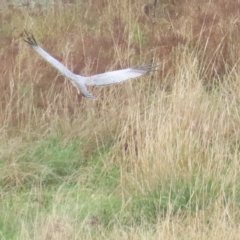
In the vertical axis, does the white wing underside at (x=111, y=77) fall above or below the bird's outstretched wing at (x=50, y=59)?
below

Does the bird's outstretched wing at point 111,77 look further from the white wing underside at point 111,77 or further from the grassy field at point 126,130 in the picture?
the grassy field at point 126,130

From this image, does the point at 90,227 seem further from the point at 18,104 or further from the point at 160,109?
the point at 18,104

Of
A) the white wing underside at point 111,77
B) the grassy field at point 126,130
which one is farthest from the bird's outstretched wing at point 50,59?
the grassy field at point 126,130

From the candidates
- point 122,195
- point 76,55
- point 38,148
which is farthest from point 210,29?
point 122,195

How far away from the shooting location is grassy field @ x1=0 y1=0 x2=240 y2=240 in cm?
486

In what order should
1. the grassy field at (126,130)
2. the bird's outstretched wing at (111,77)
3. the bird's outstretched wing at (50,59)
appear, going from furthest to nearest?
the bird's outstretched wing at (111,77)
the bird's outstretched wing at (50,59)
the grassy field at (126,130)

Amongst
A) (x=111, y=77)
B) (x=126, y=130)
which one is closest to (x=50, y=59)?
(x=111, y=77)

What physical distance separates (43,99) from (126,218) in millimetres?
1787

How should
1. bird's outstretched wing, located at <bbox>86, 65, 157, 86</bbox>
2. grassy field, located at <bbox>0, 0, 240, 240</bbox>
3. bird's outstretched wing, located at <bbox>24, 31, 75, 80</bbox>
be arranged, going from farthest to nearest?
bird's outstretched wing, located at <bbox>86, 65, 157, 86</bbox>, bird's outstretched wing, located at <bbox>24, 31, 75, 80</bbox>, grassy field, located at <bbox>0, 0, 240, 240</bbox>

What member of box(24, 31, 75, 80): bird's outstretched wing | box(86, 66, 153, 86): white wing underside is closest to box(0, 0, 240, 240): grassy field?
box(86, 66, 153, 86): white wing underside

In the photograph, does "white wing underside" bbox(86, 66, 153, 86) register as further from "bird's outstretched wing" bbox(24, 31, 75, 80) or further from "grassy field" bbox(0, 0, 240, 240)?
"grassy field" bbox(0, 0, 240, 240)

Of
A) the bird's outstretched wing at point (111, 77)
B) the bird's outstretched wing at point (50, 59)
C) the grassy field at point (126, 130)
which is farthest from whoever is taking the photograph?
the bird's outstretched wing at point (111, 77)

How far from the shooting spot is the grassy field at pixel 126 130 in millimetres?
4855

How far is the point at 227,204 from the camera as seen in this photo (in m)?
4.73
